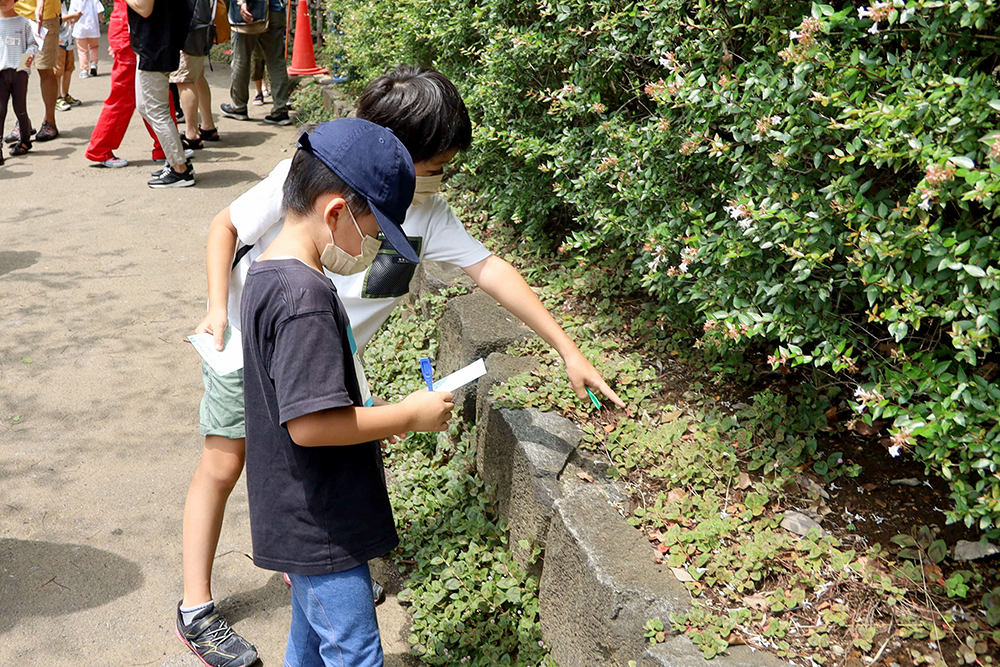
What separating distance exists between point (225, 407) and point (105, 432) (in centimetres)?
179

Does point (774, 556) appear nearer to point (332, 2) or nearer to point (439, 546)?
point (439, 546)

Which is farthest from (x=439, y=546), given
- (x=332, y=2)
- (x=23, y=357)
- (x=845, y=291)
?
(x=332, y=2)

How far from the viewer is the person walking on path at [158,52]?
262 inches

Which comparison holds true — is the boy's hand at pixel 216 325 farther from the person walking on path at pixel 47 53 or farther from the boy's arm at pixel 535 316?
the person walking on path at pixel 47 53

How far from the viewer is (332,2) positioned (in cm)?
970

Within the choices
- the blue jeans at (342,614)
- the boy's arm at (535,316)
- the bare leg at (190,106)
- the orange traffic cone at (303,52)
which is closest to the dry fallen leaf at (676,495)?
the boy's arm at (535,316)

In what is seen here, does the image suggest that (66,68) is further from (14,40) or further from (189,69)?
(189,69)

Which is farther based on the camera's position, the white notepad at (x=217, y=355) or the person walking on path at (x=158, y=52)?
the person walking on path at (x=158, y=52)

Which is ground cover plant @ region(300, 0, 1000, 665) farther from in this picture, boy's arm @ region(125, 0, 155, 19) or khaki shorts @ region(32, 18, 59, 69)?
khaki shorts @ region(32, 18, 59, 69)

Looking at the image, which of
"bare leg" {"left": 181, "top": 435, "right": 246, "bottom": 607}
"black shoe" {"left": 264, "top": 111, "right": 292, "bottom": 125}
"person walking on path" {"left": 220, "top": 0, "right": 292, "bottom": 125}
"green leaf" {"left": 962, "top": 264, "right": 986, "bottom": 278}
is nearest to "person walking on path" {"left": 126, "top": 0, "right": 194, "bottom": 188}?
"person walking on path" {"left": 220, "top": 0, "right": 292, "bottom": 125}

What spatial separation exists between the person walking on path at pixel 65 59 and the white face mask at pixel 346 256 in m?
9.08

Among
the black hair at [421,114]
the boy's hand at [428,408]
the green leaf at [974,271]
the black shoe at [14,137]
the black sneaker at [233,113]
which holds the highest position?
the green leaf at [974,271]

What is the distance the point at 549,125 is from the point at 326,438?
8.75ft

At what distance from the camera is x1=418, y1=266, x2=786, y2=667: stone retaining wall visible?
224 centimetres
